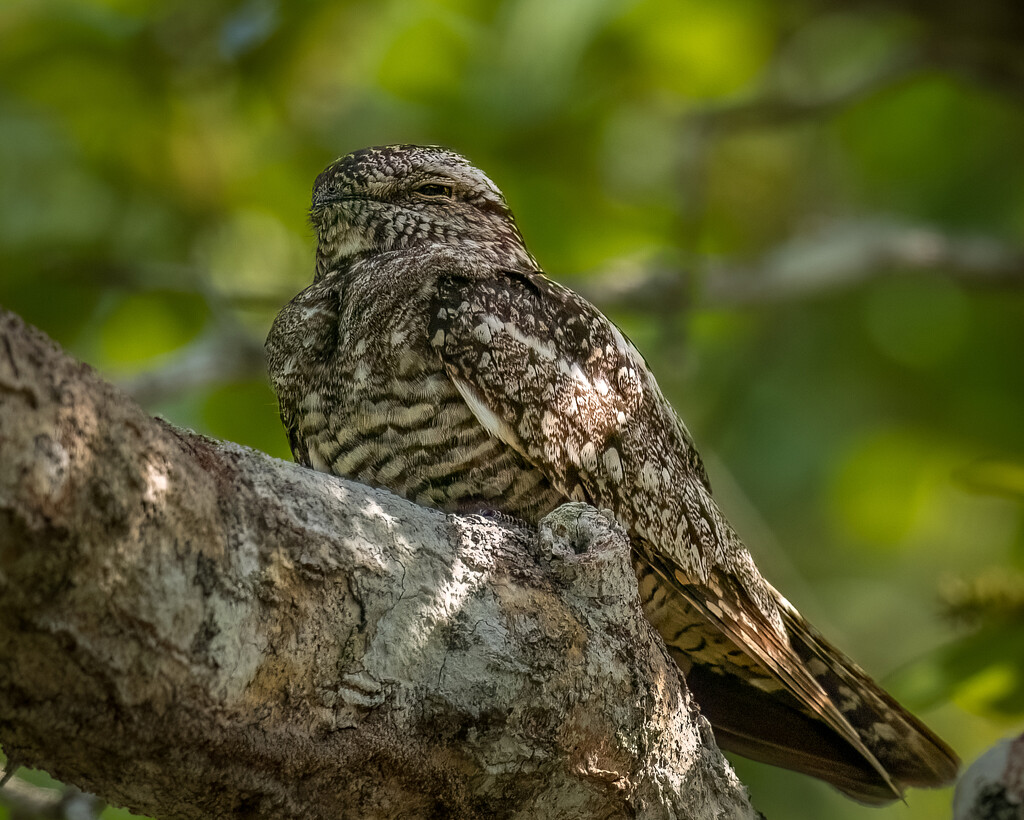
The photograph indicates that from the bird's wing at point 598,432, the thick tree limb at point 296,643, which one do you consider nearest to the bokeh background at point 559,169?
the bird's wing at point 598,432

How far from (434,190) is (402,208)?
0.53ft

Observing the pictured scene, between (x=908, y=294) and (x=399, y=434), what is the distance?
5.40m

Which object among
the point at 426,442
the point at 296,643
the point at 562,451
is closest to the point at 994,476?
the point at 562,451

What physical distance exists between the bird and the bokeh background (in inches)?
70.0

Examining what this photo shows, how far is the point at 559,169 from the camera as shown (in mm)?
5551

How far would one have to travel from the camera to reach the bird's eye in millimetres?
3643

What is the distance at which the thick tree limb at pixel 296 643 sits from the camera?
1.49m

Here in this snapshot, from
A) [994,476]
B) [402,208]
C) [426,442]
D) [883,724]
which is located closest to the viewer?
[426,442]

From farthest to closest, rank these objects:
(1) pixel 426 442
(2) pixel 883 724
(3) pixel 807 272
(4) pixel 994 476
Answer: (3) pixel 807 272 < (4) pixel 994 476 < (2) pixel 883 724 < (1) pixel 426 442

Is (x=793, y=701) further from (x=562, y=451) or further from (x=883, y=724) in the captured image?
(x=562, y=451)

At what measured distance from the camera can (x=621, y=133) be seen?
239 inches

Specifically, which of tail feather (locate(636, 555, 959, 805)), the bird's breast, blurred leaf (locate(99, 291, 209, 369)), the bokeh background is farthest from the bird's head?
blurred leaf (locate(99, 291, 209, 369))

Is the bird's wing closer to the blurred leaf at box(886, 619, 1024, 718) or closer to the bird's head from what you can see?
the blurred leaf at box(886, 619, 1024, 718)

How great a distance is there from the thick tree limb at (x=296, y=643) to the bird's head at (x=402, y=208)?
147cm
